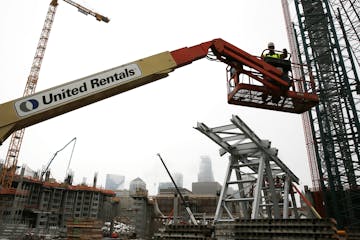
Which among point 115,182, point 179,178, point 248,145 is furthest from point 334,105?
point 115,182

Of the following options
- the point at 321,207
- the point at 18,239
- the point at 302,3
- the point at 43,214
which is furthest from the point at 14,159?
the point at 302,3

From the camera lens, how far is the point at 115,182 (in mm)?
135000

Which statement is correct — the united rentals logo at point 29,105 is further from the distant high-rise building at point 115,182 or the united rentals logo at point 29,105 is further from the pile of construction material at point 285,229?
the distant high-rise building at point 115,182

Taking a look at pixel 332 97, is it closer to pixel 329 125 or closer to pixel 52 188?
pixel 329 125

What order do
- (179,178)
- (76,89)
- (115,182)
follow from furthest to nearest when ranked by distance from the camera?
(115,182) < (179,178) < (76,89)

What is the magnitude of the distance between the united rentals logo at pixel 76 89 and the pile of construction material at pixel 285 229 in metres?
6.97

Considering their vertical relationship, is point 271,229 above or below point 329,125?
below

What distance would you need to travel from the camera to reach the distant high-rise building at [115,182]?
133413 mm

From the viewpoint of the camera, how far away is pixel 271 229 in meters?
9.80

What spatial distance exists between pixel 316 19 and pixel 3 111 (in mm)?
35234

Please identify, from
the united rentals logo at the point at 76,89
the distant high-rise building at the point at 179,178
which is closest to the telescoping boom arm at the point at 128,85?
the united rentals logo at the point at 76,89

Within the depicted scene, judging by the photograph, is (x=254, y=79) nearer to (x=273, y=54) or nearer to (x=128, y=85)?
(x=273, y=54)

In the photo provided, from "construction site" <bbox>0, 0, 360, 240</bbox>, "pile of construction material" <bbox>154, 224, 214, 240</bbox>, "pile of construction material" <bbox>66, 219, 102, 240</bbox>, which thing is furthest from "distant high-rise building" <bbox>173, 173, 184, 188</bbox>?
"pile of construction material" <bbox>154, 224, 214, 240</bbox>

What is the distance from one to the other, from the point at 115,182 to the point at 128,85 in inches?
5280
